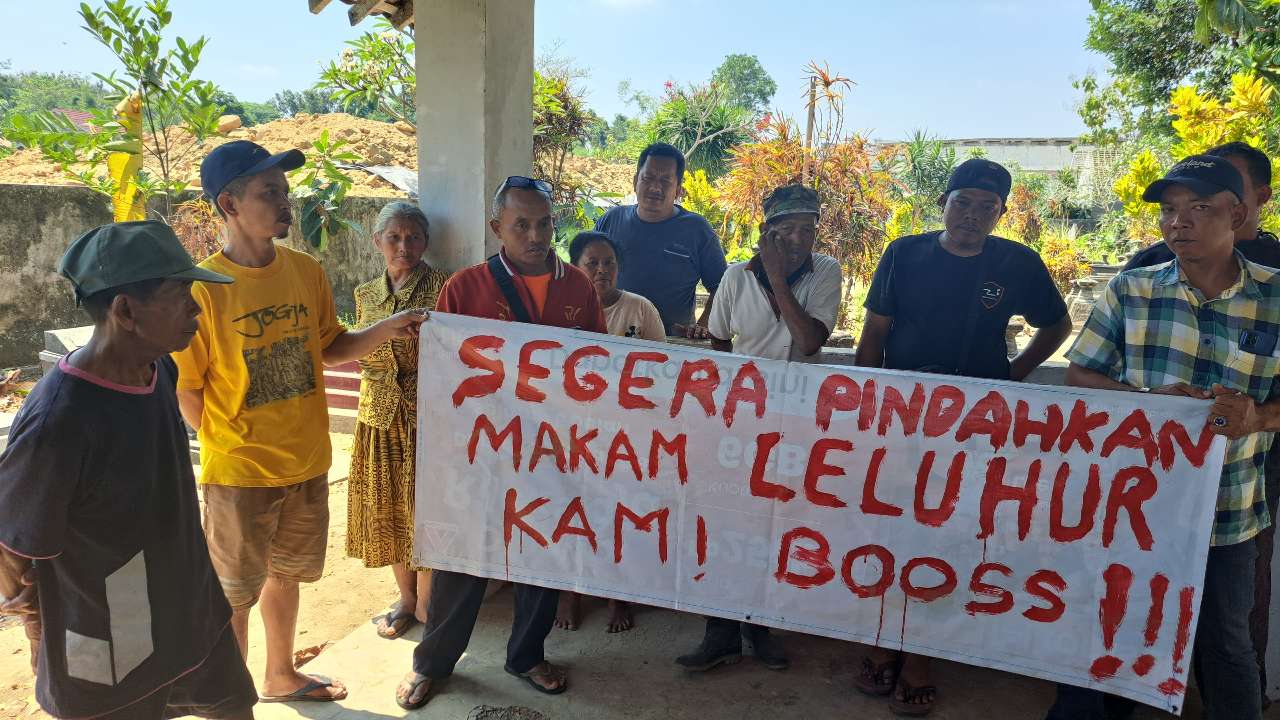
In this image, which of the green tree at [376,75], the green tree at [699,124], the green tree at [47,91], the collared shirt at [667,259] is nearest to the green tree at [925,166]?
the green tree at [699,124]

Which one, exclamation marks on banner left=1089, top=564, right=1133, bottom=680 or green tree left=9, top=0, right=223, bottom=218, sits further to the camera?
green tree left=9, top=0, right=223, bottom=218

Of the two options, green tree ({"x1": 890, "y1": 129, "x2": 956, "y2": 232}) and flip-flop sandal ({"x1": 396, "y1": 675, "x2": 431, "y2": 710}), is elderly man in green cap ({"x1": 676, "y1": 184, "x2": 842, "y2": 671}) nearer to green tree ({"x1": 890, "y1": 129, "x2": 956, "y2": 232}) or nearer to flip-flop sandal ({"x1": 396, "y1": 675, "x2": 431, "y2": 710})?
flip-flop sandal ({"x1": 396, "y1": 675, "x2": 431, "y2": 710})

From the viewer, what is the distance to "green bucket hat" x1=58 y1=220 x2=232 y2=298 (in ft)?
6.06

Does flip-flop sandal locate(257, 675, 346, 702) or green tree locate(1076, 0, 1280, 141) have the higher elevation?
green tree locate(1076, 0, 1280, 141)

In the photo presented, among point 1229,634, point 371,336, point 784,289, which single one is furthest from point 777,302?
point 1229,634

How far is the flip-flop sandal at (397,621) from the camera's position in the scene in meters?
3.53

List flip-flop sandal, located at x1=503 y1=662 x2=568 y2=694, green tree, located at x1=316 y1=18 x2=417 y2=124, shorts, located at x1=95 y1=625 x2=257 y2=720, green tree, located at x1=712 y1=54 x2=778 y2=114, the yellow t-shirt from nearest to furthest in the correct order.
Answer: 1. shorts, located at x1=95 y1=625 x2=257 y2=720
2. the yellow t-shirt
3. flip-flop sandal, located at x1=503 y1=662 x2=568 y2=694
4. green tree, located at x1=316 y1=18 x2=417 y2=124
5. green tree, located at x1=712 y1=54 x2=778 y2=114

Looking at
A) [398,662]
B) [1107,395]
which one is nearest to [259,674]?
[398,662]

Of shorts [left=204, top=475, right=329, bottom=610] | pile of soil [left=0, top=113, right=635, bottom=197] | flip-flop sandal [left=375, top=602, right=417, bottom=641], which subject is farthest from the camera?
pile of soil [left=0, top=113, right=635, bottom=197]

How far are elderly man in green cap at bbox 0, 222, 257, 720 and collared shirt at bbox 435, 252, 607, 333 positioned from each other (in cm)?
98

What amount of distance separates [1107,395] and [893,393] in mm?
641

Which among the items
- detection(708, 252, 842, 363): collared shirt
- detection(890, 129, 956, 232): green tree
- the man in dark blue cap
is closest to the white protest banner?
the man in dark blue cap

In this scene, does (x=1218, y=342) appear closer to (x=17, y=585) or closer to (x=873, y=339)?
(x=873, y=339)

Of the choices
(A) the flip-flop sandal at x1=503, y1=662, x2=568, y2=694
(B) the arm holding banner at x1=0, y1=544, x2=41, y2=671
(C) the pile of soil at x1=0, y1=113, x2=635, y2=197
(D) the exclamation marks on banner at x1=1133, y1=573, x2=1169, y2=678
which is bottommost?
(A) the flip-flop sandal at x1=503, y1=662, x2=568, y2=694
